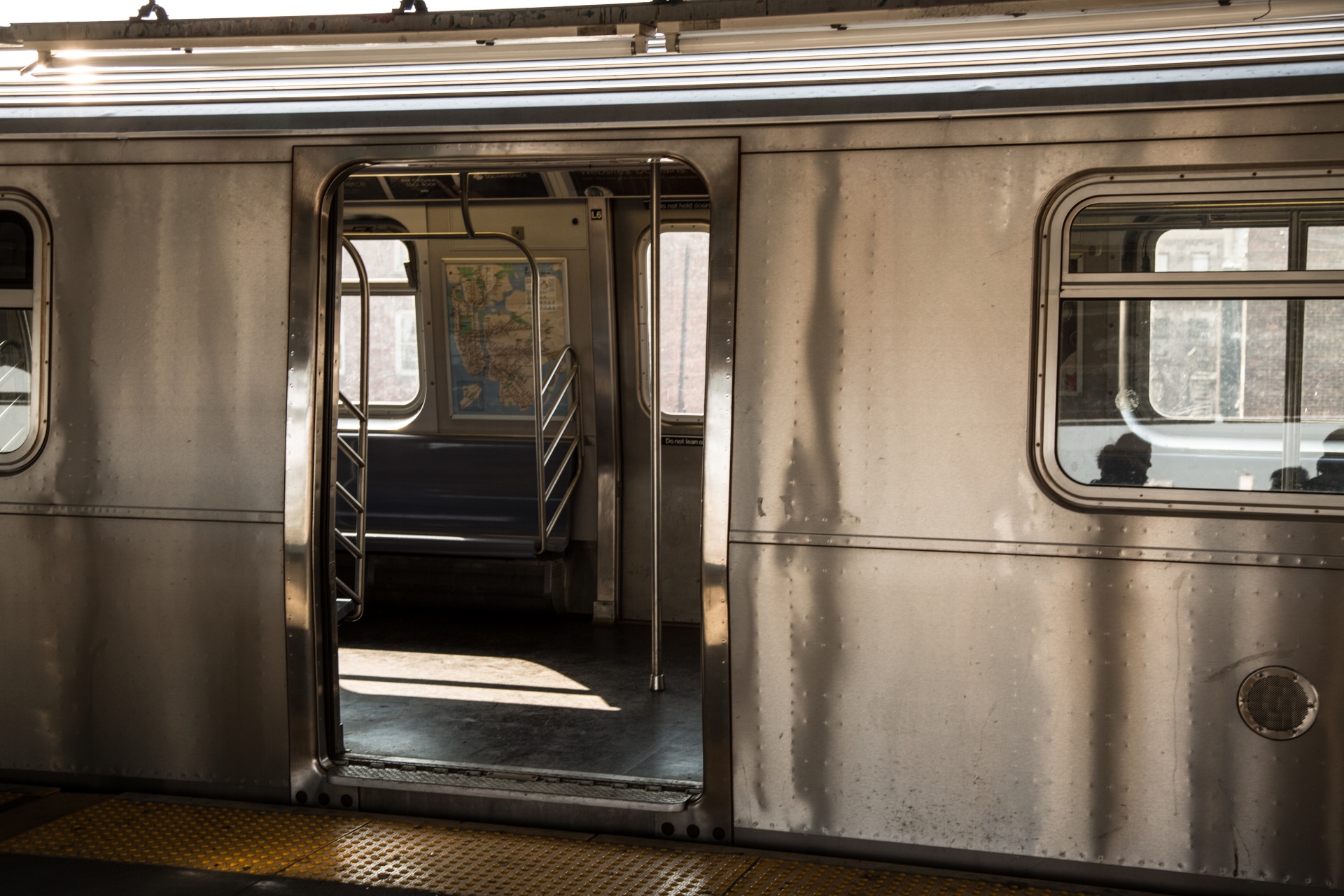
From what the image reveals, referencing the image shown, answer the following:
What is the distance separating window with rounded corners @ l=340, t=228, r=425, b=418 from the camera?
307 inches

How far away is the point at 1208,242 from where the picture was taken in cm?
328

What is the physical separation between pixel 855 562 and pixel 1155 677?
911 mm

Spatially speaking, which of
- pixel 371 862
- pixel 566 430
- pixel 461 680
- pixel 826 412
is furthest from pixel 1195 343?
pixel 566 430

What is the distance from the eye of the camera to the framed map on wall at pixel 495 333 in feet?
24.7

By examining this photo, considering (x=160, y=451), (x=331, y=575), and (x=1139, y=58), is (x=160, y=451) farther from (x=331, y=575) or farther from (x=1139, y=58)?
(x=1139, y=58)

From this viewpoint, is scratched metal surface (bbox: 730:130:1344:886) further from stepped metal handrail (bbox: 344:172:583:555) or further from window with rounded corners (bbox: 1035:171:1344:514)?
stepped metal handrail (bbox: 344:172:583:555)

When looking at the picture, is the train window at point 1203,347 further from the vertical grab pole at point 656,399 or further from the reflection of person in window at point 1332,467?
the vertical grab pole at point 656,399

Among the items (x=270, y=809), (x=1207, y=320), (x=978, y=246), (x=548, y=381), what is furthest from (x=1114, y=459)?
(x=548, y=381)

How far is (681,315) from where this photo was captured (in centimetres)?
716

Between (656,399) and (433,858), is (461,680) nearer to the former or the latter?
(656,399)

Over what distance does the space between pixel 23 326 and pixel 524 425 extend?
3.61 m

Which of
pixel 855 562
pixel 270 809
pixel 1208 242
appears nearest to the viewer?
pixel 1208 242

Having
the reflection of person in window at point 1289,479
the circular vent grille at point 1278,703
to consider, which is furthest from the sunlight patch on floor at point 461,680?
the reflection of person in window at point 1289,479

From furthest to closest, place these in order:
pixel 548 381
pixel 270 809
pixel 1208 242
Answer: pixel 548 381
pixel 270 809
pixel 1208 242
